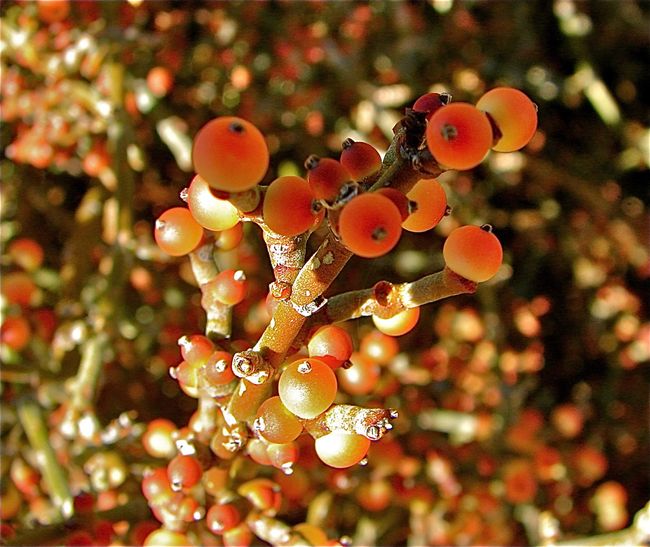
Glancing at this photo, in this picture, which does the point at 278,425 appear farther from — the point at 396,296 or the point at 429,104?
the point at 429,104

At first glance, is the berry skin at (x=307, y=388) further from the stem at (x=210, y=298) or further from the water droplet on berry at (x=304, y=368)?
the stem at (x=210, y=298)

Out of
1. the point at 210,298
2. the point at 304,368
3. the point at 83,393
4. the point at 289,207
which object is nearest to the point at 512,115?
the point at 289,207

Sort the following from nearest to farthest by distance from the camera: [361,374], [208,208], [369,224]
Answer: [369,224] → [208,208] → [361,374]

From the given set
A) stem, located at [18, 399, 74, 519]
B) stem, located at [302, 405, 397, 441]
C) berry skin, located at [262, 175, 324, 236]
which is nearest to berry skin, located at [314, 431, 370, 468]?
stem, located at [302, 405, 397, 441]

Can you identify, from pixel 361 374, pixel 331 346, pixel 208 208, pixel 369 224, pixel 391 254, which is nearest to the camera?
pixel 369 224

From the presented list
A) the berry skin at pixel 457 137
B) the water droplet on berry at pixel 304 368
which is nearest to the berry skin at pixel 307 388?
the water droplet on berry at pixel 304 368

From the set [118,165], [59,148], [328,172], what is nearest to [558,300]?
[118,165]

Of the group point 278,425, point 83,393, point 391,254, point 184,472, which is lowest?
point 391,254

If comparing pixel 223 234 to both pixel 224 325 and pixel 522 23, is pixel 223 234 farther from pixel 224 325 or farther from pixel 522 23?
pixel 522 23
